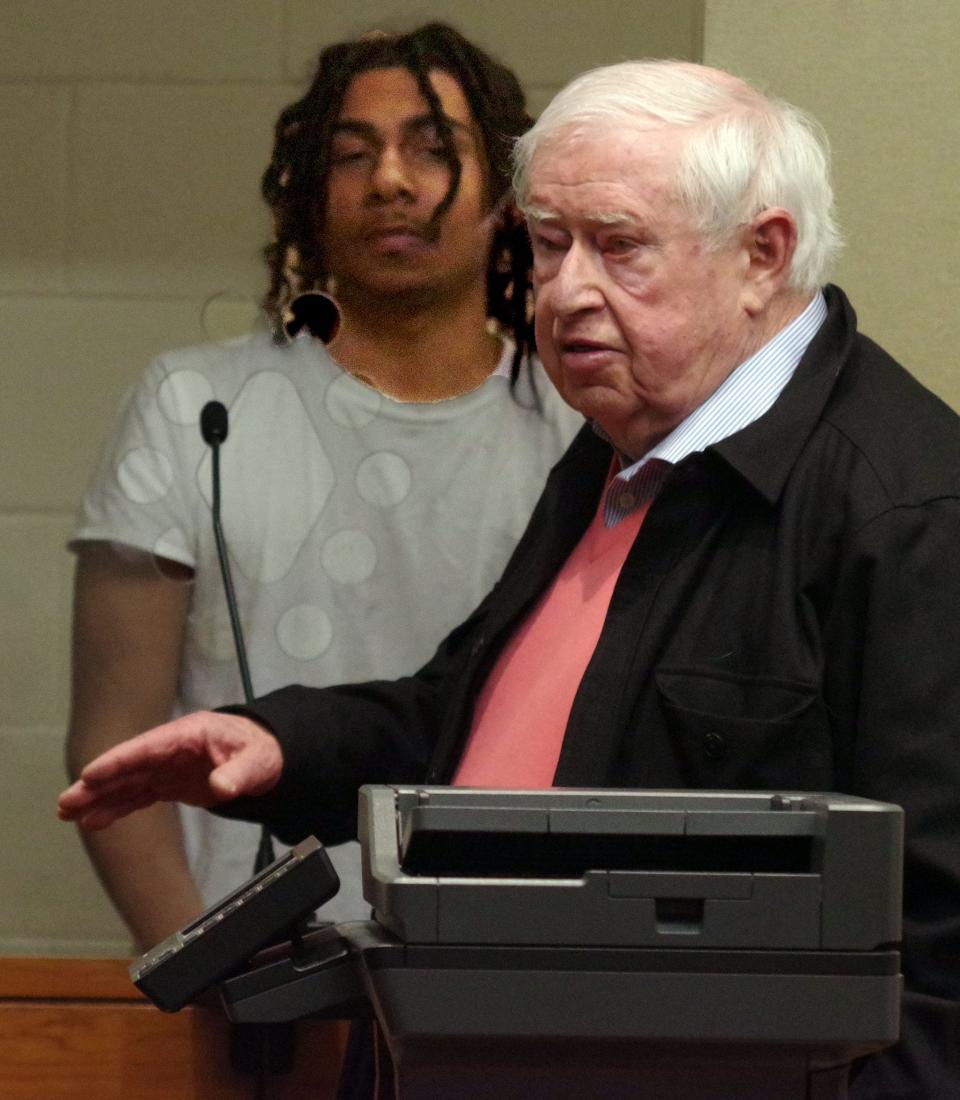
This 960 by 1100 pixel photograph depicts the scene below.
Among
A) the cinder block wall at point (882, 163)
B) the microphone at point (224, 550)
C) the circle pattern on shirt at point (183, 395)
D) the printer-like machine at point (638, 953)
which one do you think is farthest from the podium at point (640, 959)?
the cinder block wall at point (882, 163)

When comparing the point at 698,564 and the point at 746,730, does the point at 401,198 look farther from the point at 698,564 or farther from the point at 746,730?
the point at 746,730

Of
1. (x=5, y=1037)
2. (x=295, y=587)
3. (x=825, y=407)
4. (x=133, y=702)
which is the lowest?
(x=5, y=1037)

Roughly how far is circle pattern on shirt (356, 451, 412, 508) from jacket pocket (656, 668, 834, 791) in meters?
0.79

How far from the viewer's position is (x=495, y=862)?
1.00 meters

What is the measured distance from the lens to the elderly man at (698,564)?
4.29 ft

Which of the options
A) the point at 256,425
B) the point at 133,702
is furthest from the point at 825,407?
the point at 133,702

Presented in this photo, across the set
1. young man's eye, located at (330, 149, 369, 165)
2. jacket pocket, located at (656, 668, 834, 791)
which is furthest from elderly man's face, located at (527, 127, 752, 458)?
young man's eye, located at (330, 149, 369, 165)

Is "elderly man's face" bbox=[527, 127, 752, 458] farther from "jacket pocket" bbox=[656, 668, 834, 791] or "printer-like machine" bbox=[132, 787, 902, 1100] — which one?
"printer-like machine" bbox=[132, 787, 902, 1100]

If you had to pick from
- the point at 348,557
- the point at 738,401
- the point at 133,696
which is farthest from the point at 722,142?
the point at 133,696

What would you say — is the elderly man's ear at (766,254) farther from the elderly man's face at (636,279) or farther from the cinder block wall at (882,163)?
the cinder block wall at (882,163)

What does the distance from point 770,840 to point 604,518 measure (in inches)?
27.1

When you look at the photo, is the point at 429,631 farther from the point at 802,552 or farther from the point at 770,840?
the point at 770,840

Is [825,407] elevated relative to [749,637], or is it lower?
elevated

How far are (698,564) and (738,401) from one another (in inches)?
7.5
